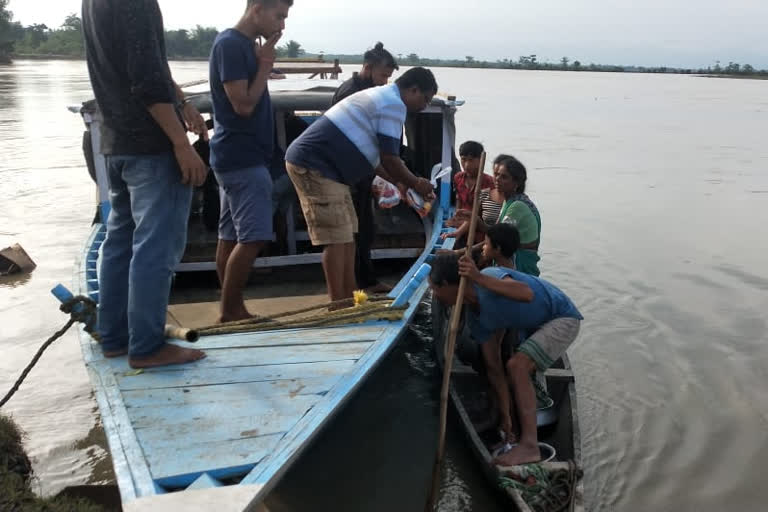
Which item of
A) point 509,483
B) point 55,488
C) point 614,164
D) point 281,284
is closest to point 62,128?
point 614,164

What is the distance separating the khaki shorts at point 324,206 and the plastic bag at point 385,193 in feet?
6.33

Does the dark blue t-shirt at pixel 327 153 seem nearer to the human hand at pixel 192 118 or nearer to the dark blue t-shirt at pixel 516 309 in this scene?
the human hand at pixel 192 118

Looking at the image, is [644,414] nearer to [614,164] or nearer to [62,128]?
[614,164]

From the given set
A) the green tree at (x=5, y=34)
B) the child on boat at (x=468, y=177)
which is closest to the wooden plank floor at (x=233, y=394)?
the child on boat at (x=468, y=177)

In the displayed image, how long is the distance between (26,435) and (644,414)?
396 cm

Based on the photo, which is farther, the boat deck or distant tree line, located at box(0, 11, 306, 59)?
distant tree line, located at box(0, 11, 306, 59)

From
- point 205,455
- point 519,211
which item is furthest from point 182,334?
point 519,211

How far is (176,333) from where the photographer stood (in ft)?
9.72

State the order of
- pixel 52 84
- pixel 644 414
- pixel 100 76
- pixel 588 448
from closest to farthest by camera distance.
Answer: pixel 100 76 < pixel 588 448 < pixel 644 414 < pixel 52 84

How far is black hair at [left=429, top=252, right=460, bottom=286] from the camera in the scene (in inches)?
133

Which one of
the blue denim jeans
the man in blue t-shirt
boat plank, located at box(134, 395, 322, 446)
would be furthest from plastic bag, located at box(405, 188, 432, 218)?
boat plank, located at box(134, 395, 322, 446)

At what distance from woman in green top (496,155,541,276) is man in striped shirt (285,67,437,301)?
2.41ft

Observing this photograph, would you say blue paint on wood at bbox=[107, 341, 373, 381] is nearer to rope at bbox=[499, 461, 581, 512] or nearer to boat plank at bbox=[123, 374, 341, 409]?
boat plank at bbox=[123, 374, 341, 409]

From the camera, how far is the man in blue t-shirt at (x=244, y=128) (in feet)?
10.9
